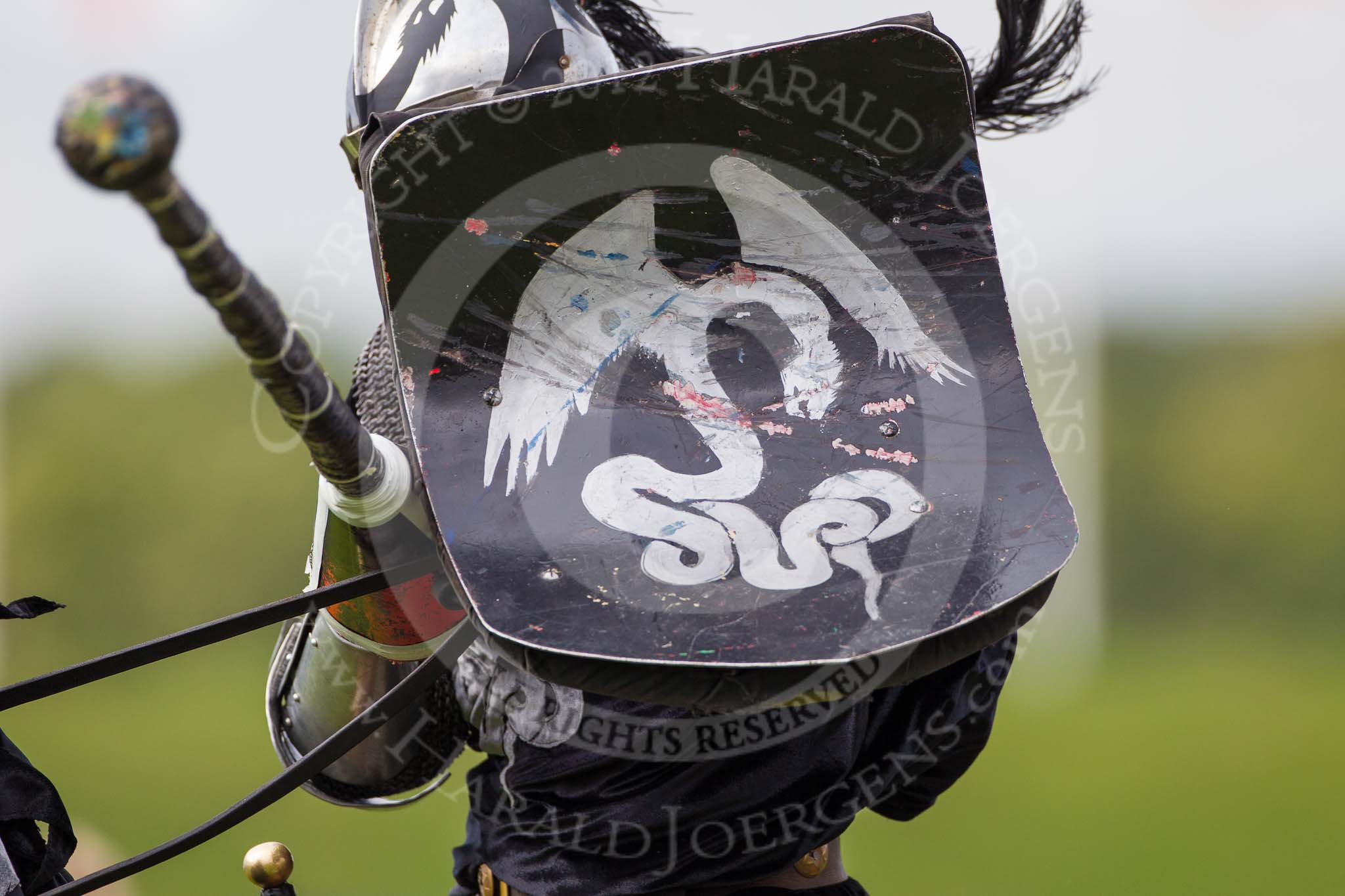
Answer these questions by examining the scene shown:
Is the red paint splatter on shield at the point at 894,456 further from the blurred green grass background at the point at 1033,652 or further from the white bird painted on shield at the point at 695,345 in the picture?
the blurred green grass background at the point at 1033,652

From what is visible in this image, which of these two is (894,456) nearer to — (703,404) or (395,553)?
(703,404)

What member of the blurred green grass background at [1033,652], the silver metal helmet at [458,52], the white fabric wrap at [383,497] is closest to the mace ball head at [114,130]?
the white fabric wrap at [383,497]

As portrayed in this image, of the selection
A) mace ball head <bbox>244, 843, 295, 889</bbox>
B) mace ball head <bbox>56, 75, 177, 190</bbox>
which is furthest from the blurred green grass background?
mace ball head <bbox>56, 75, 177, 190</bbox>

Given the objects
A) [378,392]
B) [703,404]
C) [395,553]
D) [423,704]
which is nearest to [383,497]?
[395,553]

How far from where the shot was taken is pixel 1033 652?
17.3ft

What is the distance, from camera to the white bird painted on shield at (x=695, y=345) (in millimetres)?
1342

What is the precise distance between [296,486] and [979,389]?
7035 millimetres

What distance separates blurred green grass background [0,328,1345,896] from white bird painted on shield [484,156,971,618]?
4.23 m

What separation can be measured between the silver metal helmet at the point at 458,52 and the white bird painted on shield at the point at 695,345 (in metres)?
0.31

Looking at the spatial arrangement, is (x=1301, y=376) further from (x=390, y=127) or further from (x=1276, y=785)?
(x=390, y=127)

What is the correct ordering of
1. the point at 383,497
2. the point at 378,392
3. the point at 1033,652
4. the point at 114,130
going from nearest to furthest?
the point at 114,130, the point at 383,497, the point at 378,392, the point at 1033,652

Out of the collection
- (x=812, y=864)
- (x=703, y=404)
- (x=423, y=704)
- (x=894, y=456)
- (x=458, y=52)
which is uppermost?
(x=458, y=52)

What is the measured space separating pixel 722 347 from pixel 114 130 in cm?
74

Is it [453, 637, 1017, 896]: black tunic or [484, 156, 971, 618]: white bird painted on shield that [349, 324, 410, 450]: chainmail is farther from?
[453, 637, 1017, 896]: black tunic
